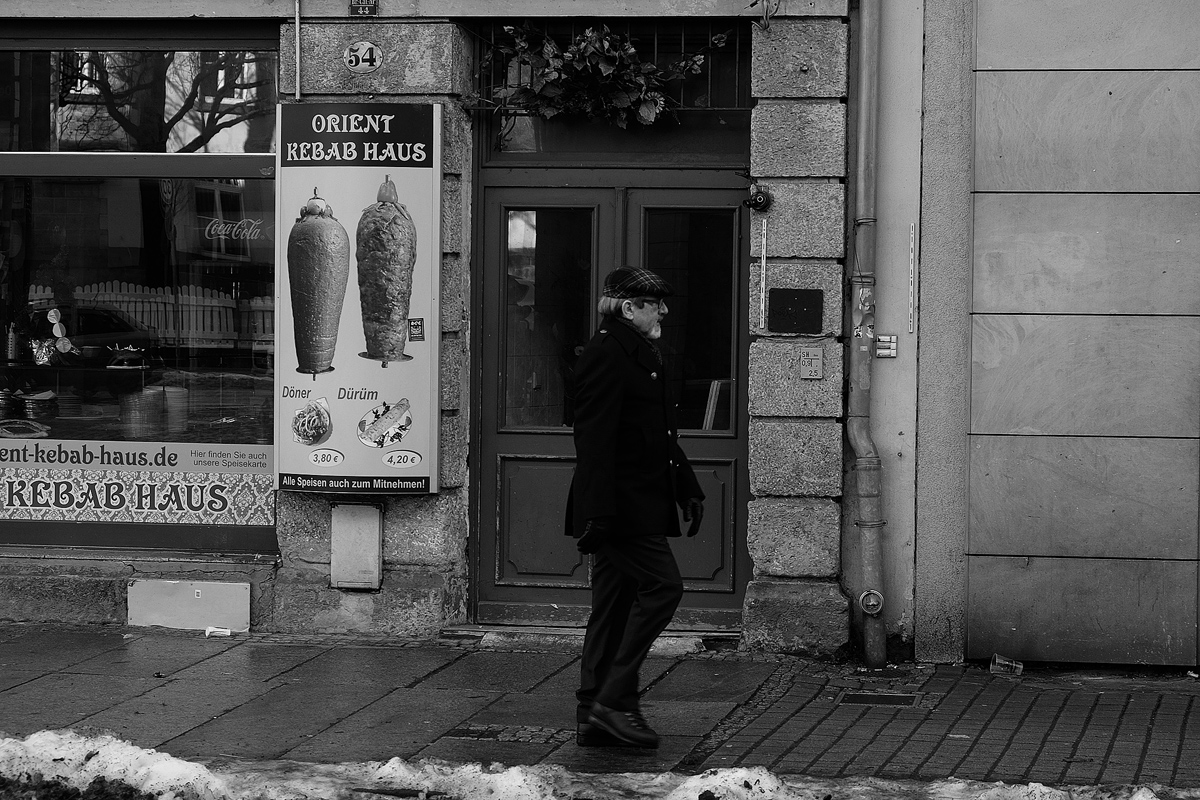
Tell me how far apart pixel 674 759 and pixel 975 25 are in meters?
4.31

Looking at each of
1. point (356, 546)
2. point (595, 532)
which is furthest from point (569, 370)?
point (595, 532)

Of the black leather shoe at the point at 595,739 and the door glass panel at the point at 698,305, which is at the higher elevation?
the door glass panel at the point at 698,305

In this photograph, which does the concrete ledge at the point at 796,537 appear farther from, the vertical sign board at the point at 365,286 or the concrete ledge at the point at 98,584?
the concrete ledge at the point at 98,584

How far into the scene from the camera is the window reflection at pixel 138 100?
27.5ft

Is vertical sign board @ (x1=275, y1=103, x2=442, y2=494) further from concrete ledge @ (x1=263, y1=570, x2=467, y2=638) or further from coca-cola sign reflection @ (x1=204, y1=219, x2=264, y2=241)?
concrete ledge @ (x1=263, y1=570, x2=467, y2=638)

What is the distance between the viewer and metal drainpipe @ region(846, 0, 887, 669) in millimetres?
7520

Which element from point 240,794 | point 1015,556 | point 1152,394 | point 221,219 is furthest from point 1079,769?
point 221,219

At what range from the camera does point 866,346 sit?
761 cm

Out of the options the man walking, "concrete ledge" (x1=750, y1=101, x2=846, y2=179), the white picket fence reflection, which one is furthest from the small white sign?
the white picket fence reflection

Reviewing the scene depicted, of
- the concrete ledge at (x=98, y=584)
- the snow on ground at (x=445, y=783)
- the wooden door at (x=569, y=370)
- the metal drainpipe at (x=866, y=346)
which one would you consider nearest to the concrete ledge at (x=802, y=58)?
the metal drainpipe at (x=866, y=346)

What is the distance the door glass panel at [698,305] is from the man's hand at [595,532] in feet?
7.83

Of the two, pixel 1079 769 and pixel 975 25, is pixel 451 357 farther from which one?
pixel 1079 769

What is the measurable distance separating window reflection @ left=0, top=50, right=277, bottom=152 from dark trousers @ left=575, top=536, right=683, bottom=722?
3.90m

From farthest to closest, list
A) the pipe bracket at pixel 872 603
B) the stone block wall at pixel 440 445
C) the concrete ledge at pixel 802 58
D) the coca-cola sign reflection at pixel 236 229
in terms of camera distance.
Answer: the coca-cola sign reflection at pixel 236 229 → the stone block wall at pixel 440 445 → the concrete ledge at pixel 802 58 → the pipe bracket at pixel 872 603
